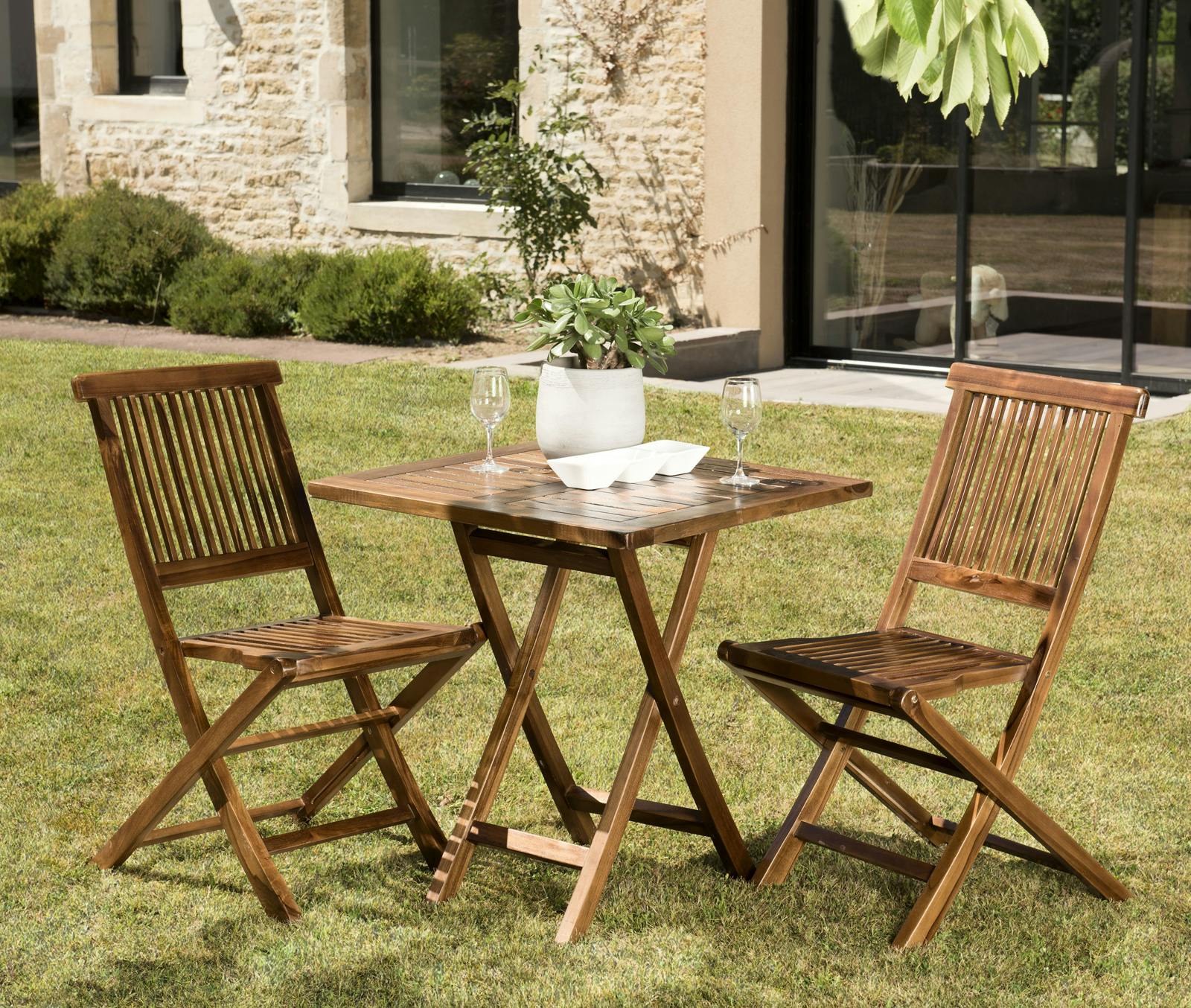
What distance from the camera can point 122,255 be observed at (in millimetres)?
11359

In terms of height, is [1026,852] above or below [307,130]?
below

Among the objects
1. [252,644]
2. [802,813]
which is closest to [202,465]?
[252,644]

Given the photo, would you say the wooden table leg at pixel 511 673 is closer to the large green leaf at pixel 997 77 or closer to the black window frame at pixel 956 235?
the large green leaf at pixel 997 77

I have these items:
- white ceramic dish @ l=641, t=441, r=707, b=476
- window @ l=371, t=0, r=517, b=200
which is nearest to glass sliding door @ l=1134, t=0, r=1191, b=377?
window @ l=371, t=0, r=517, b=200

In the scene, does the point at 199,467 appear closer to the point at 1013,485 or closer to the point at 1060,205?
the point at 1013,485

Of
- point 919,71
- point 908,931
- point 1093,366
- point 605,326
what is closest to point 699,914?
point 908,931

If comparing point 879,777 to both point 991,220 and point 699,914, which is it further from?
point 991,220

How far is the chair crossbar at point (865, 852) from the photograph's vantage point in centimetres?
328

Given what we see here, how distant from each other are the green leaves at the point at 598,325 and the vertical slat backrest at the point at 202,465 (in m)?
0.67

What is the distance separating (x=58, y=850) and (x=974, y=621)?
2.99 meters

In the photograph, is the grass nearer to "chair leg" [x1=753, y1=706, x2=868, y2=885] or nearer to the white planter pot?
"chair leg" [x1=753, y1=706, x2=868, y2=885]

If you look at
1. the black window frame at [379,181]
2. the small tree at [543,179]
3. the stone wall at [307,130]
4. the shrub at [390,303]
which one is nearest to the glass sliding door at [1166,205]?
the stone wall at [307,130]

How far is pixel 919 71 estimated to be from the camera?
94.4 inches

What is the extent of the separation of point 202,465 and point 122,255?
812cm
